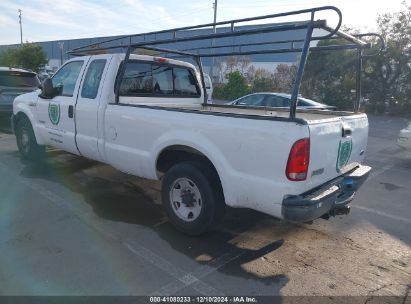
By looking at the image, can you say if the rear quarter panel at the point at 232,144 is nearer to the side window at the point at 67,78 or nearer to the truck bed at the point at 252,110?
the truck bed at the point at 252,110

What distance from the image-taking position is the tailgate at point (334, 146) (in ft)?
11.0

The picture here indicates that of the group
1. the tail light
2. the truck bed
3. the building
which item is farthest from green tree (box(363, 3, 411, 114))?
the tail light

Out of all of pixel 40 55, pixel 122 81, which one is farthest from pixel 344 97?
pixel 40 55

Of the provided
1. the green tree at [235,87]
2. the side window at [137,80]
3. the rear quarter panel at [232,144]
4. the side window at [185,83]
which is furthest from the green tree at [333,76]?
the rear quarter panel at [232,144]

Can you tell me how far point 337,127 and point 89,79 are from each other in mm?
3530

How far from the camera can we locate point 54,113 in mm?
5926

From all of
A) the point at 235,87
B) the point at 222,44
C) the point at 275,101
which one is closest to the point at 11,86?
the point at 275,101

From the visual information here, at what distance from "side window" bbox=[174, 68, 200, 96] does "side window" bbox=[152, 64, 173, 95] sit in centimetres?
12

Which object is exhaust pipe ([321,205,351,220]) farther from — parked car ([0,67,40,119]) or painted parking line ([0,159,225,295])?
parked car ([0,67,40,119])

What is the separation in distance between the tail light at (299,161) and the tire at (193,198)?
955 mm

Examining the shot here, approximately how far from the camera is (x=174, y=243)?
13.3 ft

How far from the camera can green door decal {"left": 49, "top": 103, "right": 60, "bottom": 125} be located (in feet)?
19.1

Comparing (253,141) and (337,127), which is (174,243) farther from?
(337,127)

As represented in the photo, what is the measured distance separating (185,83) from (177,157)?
205 cm
